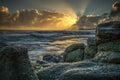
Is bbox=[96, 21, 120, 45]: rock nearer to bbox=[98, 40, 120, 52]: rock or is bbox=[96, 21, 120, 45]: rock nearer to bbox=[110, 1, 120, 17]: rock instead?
bbox=[98, 40, 120, 52]: rock

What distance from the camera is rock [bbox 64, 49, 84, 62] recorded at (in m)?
18.8

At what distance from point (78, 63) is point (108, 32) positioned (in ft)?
11.2

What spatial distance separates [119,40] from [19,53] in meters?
7.69

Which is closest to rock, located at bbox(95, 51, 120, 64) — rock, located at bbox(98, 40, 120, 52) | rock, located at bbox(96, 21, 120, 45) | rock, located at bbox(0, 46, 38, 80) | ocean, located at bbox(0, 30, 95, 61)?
rock, located at bbox(98, 40, 120, 52)

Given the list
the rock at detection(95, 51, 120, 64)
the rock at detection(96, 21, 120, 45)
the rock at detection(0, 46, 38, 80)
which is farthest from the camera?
the rock at detection(96, 21, 120, 45)

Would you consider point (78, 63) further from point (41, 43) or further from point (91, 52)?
point (41, 43)

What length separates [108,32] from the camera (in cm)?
1471

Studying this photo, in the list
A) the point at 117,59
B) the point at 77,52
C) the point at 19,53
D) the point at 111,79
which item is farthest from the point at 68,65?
the point at 77,52

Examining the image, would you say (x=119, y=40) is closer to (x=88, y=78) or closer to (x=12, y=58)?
(x=88, y=78)

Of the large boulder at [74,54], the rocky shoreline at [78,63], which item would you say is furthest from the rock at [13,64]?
the large boulder at [74,54]

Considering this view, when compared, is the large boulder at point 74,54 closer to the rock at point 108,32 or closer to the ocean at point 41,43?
the rock at point 108,32

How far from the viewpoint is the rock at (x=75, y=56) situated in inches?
741

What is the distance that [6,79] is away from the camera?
338 inches

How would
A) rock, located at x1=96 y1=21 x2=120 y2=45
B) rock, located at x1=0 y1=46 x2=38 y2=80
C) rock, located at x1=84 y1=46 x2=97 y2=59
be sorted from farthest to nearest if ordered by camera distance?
1. rock, located at x1=84 y1=46 x2=97 y2=59
2. rock, located at x1=96 y1=21 x2=120 y2=45
3. rock, located at x1=0 y1=46 x2=38 y2=80
